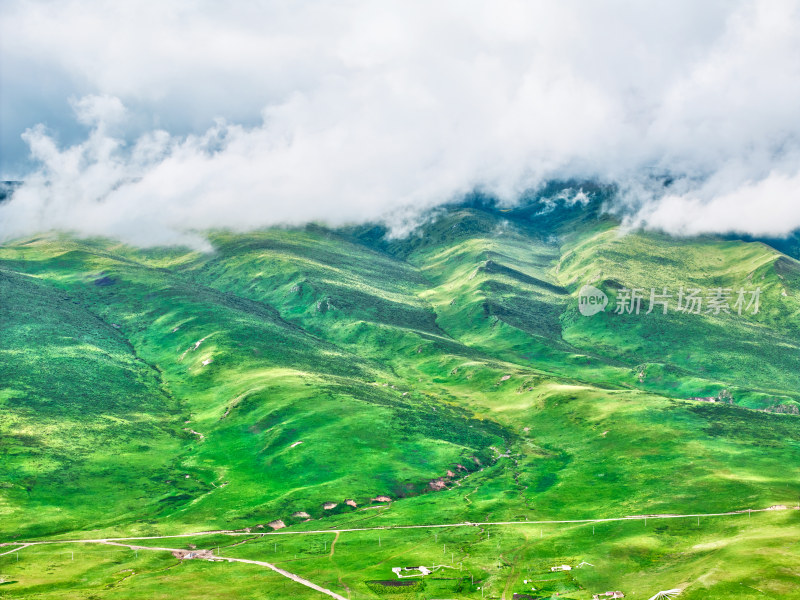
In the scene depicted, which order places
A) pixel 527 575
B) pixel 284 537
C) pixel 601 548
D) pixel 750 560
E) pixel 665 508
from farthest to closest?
pixel 665 508 < pixel 284 537 < pixel 601 548 < pixel 527 575 < pixel 750 560

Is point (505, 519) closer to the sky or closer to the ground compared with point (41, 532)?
closer to the sky

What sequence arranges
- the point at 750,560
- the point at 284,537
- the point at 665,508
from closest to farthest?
the point at 750,560 < the point at 284,537 < the point at 665,508

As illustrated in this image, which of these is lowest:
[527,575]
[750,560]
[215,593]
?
[215,593]

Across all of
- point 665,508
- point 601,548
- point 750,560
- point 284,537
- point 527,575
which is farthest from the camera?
point 665,508

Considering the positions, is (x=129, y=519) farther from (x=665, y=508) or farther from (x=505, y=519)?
(x=665, y=508)

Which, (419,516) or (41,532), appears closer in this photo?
(41,532)

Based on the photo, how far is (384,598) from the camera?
434 ft

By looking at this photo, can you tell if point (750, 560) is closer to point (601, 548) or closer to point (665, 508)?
point (601, 548)

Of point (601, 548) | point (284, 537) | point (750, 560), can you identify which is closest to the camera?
point (750, 560)

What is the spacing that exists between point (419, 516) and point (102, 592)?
7871 centimetres

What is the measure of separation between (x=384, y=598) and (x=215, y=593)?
32064 millimetres

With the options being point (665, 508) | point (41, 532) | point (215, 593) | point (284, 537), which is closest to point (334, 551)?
point (284, 537)

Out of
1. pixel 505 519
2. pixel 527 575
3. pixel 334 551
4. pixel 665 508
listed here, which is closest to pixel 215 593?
pixel 334 551

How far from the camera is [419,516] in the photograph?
604 feet
